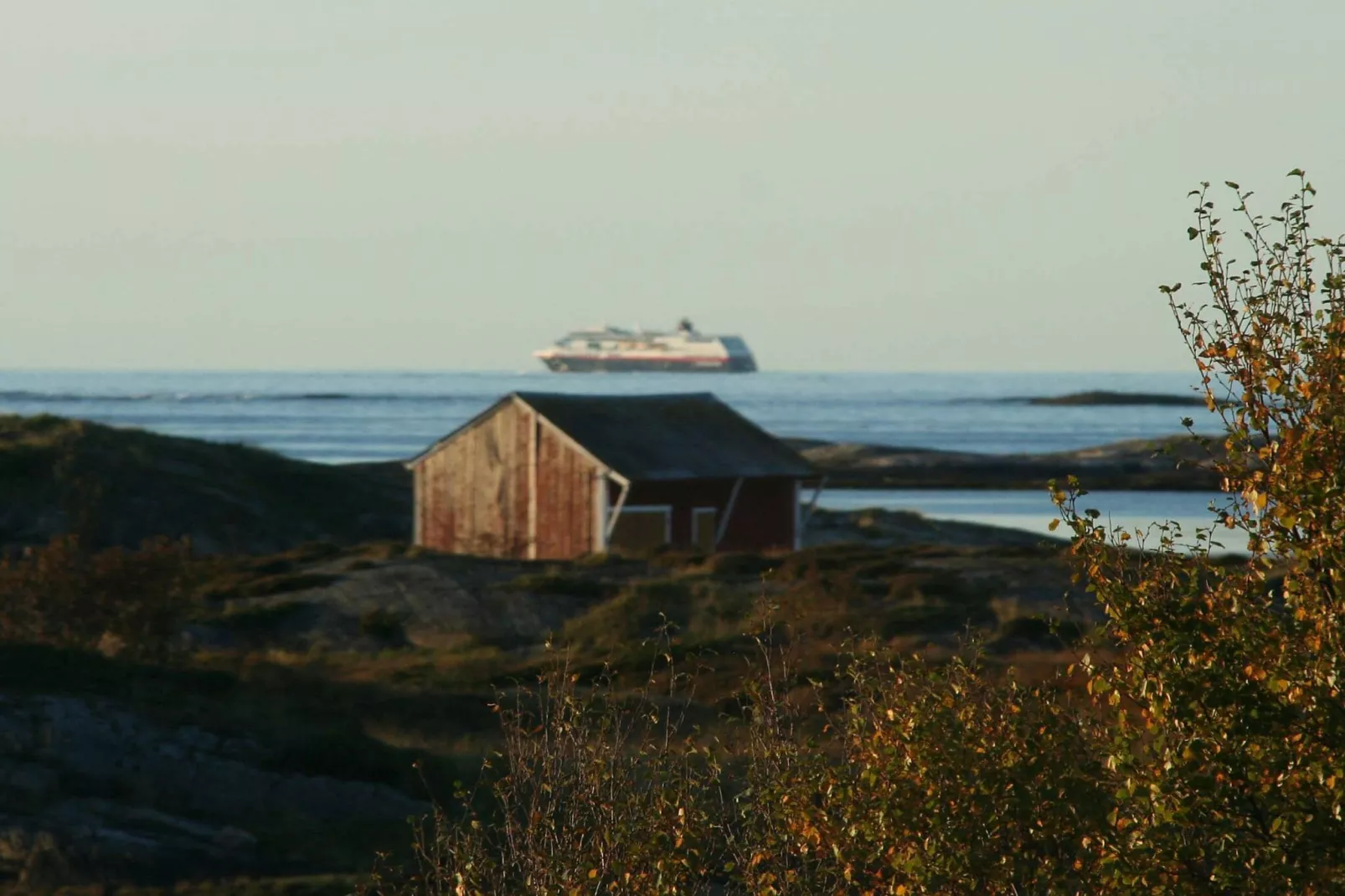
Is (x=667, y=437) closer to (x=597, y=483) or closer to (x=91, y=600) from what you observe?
(x=597, y=483)

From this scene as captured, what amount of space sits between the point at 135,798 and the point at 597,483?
2601 centimetres

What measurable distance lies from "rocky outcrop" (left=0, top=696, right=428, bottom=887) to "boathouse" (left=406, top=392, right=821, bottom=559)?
24.0 m

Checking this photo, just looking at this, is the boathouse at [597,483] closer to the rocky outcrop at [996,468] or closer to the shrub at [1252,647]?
the shrub at [1252,647]

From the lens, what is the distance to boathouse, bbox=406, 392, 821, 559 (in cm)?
4197

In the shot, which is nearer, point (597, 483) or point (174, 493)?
point (597, 483)

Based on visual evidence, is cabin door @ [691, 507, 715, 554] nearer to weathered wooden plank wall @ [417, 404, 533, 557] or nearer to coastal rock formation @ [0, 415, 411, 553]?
weathered wooden plank wall @ [417, 404, 533, 557]

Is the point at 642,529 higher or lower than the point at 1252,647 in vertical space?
lower

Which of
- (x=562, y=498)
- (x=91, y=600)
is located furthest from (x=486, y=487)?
(x=91, y=600)

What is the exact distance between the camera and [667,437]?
147ft

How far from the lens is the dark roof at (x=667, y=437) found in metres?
42.2

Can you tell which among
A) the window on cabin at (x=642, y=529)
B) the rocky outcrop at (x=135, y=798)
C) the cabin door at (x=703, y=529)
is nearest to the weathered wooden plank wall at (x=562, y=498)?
the window on cabin at (x=642, y=529)

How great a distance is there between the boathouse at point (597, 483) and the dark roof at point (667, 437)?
0.04 m

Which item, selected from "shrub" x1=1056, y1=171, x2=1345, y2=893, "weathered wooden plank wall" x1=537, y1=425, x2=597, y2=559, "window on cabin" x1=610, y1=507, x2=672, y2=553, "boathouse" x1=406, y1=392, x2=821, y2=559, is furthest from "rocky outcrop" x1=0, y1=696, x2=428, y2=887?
"window on cabin" x1=610, y1=507, x2=672, y2=553

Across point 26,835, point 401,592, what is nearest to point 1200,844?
point 26,835
